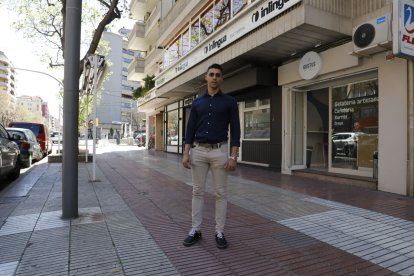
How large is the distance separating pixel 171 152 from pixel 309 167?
13.4 meters

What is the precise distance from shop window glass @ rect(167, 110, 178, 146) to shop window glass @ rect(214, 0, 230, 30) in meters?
11.1

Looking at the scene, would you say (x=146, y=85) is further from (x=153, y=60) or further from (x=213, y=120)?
(x=213, y=120)

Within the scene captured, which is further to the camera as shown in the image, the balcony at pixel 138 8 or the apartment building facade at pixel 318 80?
the balcony at pixel 138 8

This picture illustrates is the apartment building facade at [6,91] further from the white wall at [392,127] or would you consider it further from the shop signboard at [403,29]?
the shop signboard at [403,29]

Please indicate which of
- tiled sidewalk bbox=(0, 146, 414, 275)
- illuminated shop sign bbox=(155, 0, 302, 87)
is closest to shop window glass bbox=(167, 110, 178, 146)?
illuminated shop sign bbox=(155, 0, 302, 87)

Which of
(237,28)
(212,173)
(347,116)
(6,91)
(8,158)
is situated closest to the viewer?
(212,173)

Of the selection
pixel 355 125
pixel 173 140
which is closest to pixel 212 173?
pixel 355 125

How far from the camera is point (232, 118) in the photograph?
3873mm

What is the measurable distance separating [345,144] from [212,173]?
651cm

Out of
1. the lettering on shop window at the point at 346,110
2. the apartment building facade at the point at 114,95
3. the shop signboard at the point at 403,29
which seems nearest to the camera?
the shop signboard at the point at 403,29

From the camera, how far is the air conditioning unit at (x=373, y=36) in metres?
7.01

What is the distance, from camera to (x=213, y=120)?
12.5 ft

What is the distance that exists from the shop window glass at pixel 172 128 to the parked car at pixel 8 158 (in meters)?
13.1

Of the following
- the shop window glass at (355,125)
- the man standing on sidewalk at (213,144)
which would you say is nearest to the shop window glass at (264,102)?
the shop window glass at (355,125)
